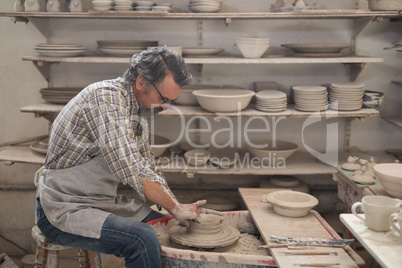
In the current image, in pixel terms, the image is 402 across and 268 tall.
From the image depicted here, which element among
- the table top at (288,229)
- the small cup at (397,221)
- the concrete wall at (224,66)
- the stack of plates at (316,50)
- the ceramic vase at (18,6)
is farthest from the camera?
the concrete wall at (224,66)

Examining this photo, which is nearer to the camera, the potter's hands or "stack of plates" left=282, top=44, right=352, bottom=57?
the potter's hands

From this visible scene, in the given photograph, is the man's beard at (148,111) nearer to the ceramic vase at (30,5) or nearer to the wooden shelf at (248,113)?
the wooden shelf at (248,113)

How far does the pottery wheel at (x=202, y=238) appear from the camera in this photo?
2648 mm

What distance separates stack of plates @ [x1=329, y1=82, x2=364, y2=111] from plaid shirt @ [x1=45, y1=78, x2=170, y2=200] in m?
1.80

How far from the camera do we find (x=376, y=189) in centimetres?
289

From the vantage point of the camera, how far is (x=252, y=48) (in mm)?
3682

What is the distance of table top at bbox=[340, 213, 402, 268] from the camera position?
69.2 inches

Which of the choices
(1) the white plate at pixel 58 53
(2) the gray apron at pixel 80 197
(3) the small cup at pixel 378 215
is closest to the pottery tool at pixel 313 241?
(3) the small cup at pixel 378 215

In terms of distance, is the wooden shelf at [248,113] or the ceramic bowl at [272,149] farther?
the ceramic bowl at [272,149]

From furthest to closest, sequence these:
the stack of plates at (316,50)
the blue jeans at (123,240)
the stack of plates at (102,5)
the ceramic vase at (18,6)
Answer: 1. the ceramic vase at (18,6)
2. the stack of plates at (316,50)
3. the stack of plates at (102,5)
4. the blue jeans at (123,240)

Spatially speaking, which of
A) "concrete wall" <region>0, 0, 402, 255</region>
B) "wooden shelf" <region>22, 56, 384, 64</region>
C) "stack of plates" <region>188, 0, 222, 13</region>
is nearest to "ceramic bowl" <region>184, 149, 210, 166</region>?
"concrete wall" <region>0, 0, 402, 255</region>

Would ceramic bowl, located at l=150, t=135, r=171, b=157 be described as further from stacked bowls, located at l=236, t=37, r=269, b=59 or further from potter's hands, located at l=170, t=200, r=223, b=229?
potter's hands, located at l=170, t=200, r=223, b=229

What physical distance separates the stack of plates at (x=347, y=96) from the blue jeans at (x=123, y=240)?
2.03 meters

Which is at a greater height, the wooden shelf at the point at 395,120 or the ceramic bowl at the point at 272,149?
the wooden shelf at the point at 395,120
